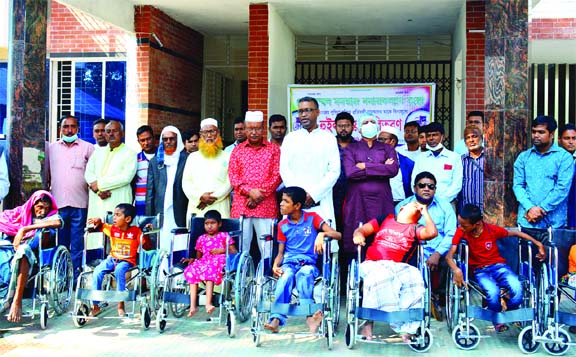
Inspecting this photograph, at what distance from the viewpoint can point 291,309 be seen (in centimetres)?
566

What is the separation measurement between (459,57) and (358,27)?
5.81 feet

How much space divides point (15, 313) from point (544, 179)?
180 inches

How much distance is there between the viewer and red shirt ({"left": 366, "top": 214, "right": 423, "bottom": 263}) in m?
5.90

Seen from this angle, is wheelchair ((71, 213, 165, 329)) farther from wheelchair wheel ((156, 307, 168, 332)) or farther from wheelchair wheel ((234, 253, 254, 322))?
wheelchair wheel ((234, 253, 254, 322))

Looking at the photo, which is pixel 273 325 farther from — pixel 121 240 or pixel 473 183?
pixel 473 183

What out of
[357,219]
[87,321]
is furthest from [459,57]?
[87,321]

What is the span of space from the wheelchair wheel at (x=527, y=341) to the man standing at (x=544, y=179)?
1195 mm

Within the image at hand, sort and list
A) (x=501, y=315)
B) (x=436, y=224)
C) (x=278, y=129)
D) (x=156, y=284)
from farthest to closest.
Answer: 1. (x=278, y=129)
2. (x=436, y=224)
3. (x=156, y=284)
4. (x=501, y=315)

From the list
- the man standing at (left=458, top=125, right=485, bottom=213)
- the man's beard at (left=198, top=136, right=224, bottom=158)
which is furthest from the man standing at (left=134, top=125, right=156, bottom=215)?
the man standing at (left=458, top=125, right=485, bottom=213)

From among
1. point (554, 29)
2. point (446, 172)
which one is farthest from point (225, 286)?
point (554, 29)

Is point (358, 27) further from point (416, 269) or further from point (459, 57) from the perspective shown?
point (416, 269)

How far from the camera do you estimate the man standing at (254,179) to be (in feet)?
23.1

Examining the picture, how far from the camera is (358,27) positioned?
1236 centimetres

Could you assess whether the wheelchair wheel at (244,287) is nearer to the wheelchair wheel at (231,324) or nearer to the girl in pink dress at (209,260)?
the wheelchair wheel at (231,324)
